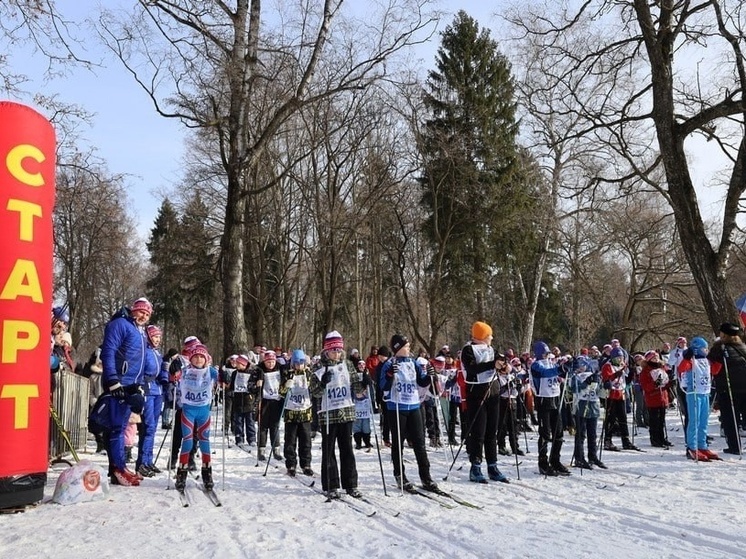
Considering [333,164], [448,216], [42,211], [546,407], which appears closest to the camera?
[42,211]

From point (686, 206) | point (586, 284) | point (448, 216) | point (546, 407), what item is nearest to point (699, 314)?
point (586, 284)

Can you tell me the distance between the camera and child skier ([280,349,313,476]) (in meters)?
10.4

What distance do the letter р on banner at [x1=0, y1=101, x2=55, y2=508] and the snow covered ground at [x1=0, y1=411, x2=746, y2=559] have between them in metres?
0.92

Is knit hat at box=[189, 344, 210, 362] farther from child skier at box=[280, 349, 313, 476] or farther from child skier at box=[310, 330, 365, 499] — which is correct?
child skier at box=[280, 349, 313, 476]

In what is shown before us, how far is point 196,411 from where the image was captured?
877 cm

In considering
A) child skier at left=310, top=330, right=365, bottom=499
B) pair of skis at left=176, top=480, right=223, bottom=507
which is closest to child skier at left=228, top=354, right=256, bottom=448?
pair of skis at left=176, top=480, right=223, bottom=507

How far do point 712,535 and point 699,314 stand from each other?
24378 millimetres

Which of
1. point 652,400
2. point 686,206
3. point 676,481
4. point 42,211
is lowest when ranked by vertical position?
point 676,481

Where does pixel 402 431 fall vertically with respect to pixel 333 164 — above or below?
below

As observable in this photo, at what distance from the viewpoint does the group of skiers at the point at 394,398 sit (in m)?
8.53

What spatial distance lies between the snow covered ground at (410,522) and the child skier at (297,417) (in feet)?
2.36

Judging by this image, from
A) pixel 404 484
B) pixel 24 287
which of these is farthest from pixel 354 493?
pixel 24 287

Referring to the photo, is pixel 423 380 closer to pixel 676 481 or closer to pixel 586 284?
pixel 676 481

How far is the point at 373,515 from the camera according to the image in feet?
23.3
